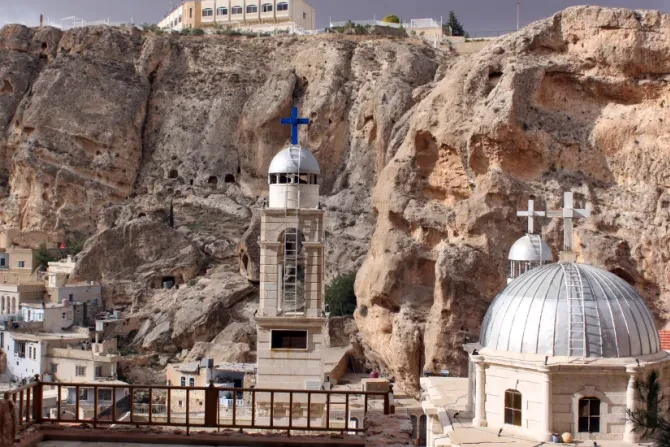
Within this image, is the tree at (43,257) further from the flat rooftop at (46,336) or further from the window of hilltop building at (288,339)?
the window of hilltop building at (288,339)

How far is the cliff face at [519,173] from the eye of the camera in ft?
91.5

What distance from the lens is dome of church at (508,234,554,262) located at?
20.9m

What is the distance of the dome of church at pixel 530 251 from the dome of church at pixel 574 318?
6144 millimetres

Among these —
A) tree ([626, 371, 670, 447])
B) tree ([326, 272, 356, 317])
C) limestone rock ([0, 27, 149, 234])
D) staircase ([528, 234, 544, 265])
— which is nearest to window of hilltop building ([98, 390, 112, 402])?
tree ([326, 272, 356, 317])

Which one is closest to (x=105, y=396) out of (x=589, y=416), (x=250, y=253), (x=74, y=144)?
(x=250, y=253)

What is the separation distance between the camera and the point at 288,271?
61.8 feet

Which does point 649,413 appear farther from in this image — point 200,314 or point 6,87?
point 6,87

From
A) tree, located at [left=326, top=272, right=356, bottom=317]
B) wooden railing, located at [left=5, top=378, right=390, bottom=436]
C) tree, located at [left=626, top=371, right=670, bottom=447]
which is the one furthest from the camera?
tree, located at [left=326, top=272, right=356, bottom=317]

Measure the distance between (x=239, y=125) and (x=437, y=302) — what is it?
26.0 meters

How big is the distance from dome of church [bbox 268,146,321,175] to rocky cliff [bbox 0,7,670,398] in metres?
10.8

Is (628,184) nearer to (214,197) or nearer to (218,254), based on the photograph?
(218,254)

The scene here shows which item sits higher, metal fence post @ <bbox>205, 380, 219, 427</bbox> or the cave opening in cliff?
the cave opening in cliff

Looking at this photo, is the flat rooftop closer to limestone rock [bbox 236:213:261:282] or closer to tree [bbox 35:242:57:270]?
tree [bbox 35:242:57:270]

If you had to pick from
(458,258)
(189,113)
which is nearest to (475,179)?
(458,258)
